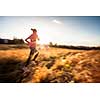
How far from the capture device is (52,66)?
2.71 meters

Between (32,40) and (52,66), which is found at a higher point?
(32,40)

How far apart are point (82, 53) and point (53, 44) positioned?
32 centimetres

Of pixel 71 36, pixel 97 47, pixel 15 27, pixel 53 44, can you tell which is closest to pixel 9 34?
pixel 15 27

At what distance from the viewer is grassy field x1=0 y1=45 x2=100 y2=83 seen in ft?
8.82

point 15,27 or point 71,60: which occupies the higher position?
point 15,27

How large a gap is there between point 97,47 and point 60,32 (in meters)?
0.42

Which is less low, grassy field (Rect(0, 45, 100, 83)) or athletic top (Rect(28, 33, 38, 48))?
athletic top (Rect(28, 33, 38, 48))

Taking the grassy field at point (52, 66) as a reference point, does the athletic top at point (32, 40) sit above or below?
above

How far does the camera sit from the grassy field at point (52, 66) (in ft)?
8.82
